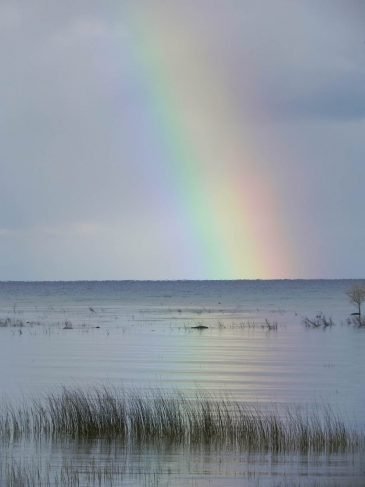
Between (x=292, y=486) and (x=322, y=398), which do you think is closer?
(x=292, y=486)

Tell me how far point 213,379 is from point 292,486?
1682 cm

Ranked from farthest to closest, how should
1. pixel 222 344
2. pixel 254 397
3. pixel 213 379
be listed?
1. pixel 222 344
2. pixel 213 379
3. pixel 254 397

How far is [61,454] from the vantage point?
20.7 meters

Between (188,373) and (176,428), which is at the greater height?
(188,373)

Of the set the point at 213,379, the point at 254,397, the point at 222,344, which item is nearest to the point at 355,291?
the point at 222,344

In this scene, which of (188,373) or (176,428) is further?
(188,373)

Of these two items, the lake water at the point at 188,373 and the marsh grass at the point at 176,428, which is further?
the marsh grass at the point at 176,428

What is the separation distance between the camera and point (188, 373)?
37.1m

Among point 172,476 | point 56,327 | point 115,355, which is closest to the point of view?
point 172,476

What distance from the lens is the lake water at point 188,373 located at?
19328 mm

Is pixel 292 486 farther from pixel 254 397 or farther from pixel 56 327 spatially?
pixel 56 327

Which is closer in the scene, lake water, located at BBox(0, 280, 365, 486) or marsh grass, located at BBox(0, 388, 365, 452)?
lake water, located at BBox(0, 280, 365, 486)

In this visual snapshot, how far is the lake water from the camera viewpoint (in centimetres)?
1933

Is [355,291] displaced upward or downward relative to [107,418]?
upward
